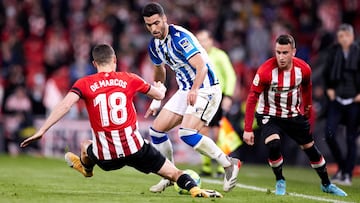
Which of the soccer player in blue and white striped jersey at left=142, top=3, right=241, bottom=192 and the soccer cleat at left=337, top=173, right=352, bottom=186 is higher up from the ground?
the soccer player in blue and white striped jersey at left=142, top=3, right=241, bottom=192

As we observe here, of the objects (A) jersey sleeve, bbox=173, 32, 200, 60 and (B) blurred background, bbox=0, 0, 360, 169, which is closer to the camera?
(A) jersey sleeve, bbox=173, 32, 200, 60

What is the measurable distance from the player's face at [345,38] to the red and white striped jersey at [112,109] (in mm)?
4795

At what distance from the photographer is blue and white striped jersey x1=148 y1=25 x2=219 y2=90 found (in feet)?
32.1

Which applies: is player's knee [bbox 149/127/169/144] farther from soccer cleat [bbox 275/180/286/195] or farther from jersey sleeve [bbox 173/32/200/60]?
soccer cleat [bbox 275/180/286/195]

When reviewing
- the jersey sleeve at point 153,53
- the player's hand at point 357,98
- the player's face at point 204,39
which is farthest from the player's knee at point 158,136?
the player's hand at point 357,98

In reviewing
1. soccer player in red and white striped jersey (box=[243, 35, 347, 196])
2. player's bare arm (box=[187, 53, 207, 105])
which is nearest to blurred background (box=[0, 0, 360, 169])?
soccer player in red and white striped jersey (box=[243, 35, 347, 196])

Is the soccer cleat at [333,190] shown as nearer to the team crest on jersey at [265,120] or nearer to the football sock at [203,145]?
the team crest on jersey at [265,120]

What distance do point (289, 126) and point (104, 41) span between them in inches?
475

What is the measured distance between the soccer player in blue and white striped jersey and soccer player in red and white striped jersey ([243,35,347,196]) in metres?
0.48

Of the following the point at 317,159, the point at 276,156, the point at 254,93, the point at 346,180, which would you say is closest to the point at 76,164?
the point at 254,93

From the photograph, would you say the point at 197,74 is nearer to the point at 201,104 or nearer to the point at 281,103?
the point at 201,104

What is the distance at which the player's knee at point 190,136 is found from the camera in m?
9.70

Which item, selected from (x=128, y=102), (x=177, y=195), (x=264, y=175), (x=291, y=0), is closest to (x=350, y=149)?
(x=264, y=175)

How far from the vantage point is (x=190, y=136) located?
971cm
